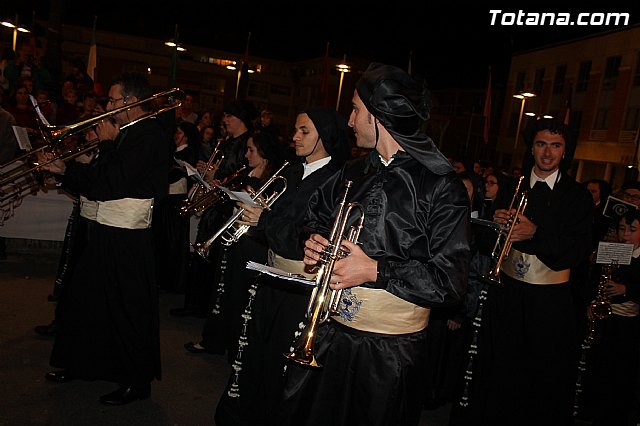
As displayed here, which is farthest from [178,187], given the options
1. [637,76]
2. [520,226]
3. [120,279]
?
[637,76]

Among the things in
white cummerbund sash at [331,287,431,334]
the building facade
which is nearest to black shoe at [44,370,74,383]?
white cummerbund sash at [331,287,431,334]

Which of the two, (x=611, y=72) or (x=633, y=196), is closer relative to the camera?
(x=633, y=196)

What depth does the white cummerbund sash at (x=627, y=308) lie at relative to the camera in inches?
204

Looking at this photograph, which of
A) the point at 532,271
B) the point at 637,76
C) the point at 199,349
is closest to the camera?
the point at 532,271

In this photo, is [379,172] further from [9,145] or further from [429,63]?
[429,63]

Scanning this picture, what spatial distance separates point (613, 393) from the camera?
5.29m

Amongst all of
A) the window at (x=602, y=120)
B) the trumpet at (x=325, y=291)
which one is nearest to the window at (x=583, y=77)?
the window at (x=602, y=120)

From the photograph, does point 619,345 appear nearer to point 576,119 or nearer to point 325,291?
→ point 325,291

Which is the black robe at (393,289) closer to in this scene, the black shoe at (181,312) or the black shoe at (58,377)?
the black shoe at (58,377)

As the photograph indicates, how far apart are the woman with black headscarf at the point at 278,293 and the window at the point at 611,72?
29808 mm

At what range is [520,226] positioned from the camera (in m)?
4.38

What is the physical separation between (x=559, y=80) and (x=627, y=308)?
33.0 metres

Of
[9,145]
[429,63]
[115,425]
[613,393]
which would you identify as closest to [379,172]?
[115,425]

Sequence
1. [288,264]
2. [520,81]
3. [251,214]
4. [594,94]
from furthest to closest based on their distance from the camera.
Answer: [520,81] < [594,94] < [251,214] < [288,264]
